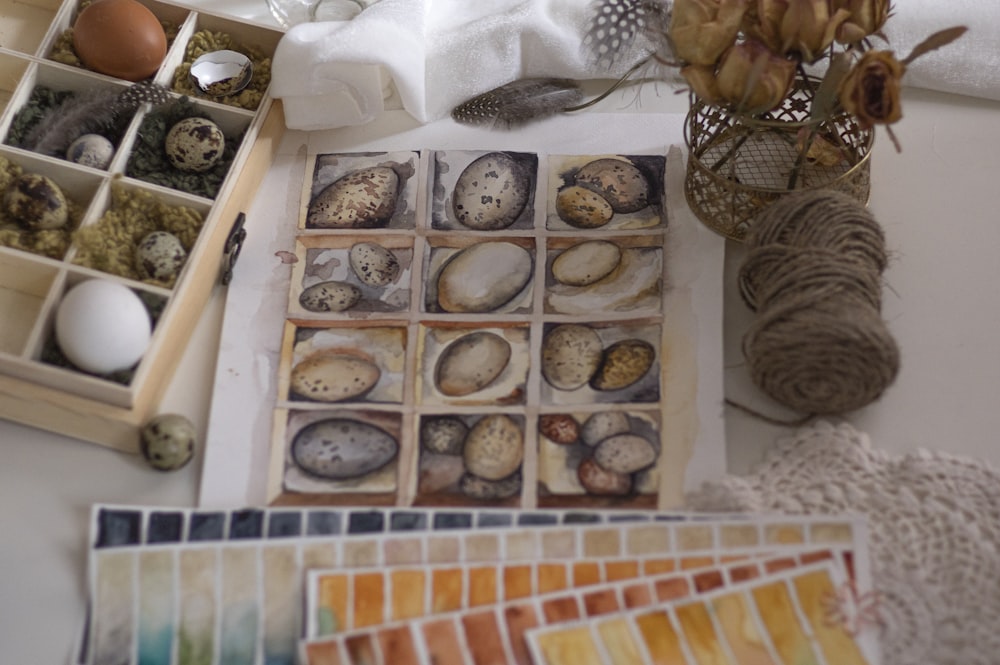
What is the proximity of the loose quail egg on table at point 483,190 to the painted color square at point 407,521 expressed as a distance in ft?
0.88

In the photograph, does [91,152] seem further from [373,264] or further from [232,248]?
[373,264]

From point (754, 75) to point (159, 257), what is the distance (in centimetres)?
47

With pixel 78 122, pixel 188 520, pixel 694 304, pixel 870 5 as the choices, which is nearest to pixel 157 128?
pixel 78 122

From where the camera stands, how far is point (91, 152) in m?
0.92

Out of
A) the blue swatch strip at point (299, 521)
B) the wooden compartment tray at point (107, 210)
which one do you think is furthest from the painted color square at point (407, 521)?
the wooden compartment tray at point (107, 210)

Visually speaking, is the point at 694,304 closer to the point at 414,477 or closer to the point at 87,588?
the point at 414,477

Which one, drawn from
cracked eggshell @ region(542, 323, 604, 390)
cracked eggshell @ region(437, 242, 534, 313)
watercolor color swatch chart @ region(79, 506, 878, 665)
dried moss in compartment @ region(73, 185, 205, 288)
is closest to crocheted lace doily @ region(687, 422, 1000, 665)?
watercolor color swatch chart @ region(79, 506, 878, 665)

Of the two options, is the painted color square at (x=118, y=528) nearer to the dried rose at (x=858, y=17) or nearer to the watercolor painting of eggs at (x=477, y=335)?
the watercolor painting of eggs at (x=477, y=335)

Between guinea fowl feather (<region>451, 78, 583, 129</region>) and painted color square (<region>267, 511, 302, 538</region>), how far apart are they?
41 centimetres

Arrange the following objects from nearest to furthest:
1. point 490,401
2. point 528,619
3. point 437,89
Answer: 1. point 528,619
2. point 490,401
3. point 437,89

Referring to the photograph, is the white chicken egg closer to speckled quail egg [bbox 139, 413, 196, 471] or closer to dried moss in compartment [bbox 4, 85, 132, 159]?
speckled quail egg [bbox 139, 413, 196, 471]

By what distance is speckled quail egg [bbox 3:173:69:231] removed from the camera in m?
0.88

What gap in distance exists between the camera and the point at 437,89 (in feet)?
3.31

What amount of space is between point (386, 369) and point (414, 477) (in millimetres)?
98
